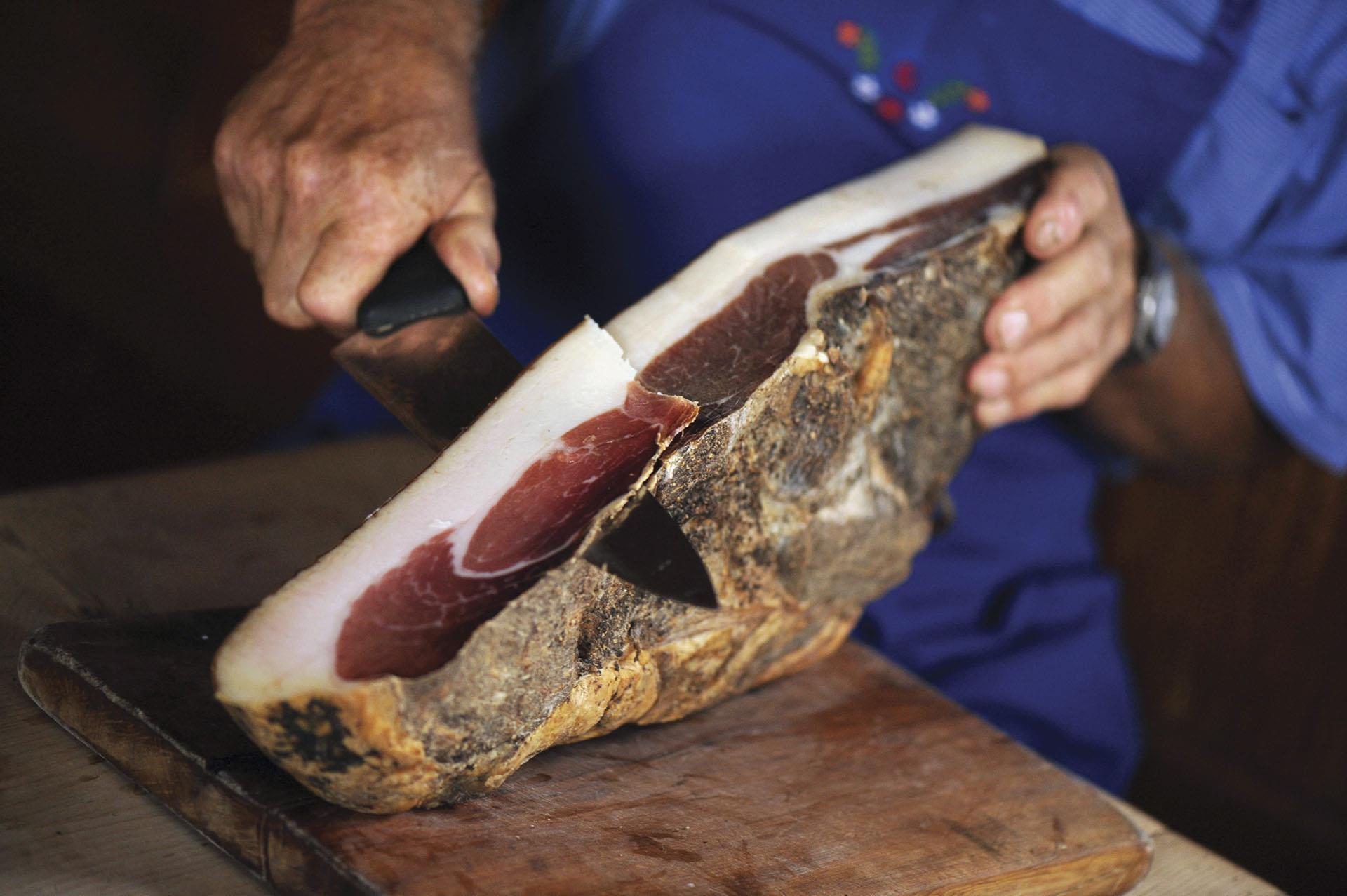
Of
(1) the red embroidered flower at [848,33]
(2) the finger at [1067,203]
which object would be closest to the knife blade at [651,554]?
(2) the finger at [1067,203]

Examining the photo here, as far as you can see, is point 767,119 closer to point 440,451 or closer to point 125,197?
point 440,451

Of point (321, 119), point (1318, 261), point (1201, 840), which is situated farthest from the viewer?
point (1201, 840)

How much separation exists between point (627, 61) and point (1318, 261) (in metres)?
1.26

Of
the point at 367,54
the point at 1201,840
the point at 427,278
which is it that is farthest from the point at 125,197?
the point at 1201,840

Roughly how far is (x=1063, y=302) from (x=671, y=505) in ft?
2.38

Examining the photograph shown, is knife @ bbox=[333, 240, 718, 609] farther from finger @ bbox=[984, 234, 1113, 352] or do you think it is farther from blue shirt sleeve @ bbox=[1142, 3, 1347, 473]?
blue shirt sleeve @ bbox=[1142, 3, 1347, 473]

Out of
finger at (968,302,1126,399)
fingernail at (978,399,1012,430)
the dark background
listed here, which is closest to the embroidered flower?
finger at (968,302,1126,399)

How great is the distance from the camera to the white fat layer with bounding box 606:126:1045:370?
143 cm

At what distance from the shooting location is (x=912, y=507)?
1.65 metres

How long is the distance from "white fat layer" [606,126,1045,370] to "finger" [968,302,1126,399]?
24 cm

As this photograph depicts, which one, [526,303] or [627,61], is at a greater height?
[627,61]

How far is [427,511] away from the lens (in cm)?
122

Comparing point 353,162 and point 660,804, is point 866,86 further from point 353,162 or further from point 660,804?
point 660,804

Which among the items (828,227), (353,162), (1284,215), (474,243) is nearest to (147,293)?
(353,162)
